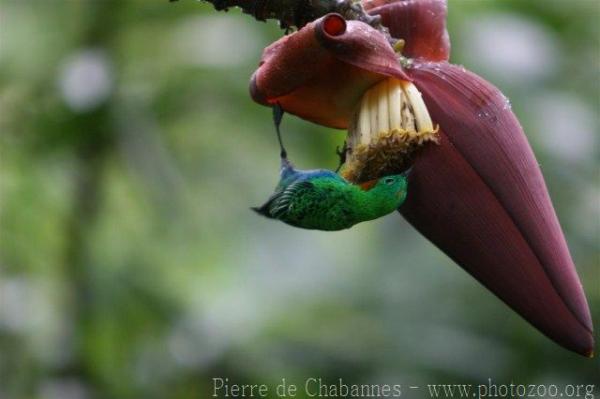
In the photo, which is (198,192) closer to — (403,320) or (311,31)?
(403,320)

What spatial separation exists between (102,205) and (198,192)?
14.6 inches

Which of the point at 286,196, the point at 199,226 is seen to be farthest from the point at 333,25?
the point at 199,226

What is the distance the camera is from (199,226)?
278 cm

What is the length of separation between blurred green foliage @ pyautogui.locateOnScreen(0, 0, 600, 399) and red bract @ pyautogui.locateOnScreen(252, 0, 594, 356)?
1.35m

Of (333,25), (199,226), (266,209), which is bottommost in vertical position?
(199,226)

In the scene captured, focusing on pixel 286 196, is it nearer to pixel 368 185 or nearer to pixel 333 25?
pixel 368 185

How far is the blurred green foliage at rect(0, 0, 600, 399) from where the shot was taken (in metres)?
2.59

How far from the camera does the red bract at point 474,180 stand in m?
1.10

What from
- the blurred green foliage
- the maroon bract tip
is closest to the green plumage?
the maroon bract tip

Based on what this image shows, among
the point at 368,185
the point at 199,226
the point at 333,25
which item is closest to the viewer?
the point at 333,25

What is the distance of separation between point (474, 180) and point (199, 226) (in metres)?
1.72

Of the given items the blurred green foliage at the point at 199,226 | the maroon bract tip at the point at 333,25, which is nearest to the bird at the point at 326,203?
the maroon bract tip at the point at 333,25

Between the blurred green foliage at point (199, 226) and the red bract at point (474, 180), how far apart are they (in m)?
1.35

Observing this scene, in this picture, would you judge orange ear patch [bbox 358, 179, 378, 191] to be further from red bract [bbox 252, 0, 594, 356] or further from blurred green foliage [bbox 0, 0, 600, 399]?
blurred green foliage [bbox 0, 0, 600, 399]
